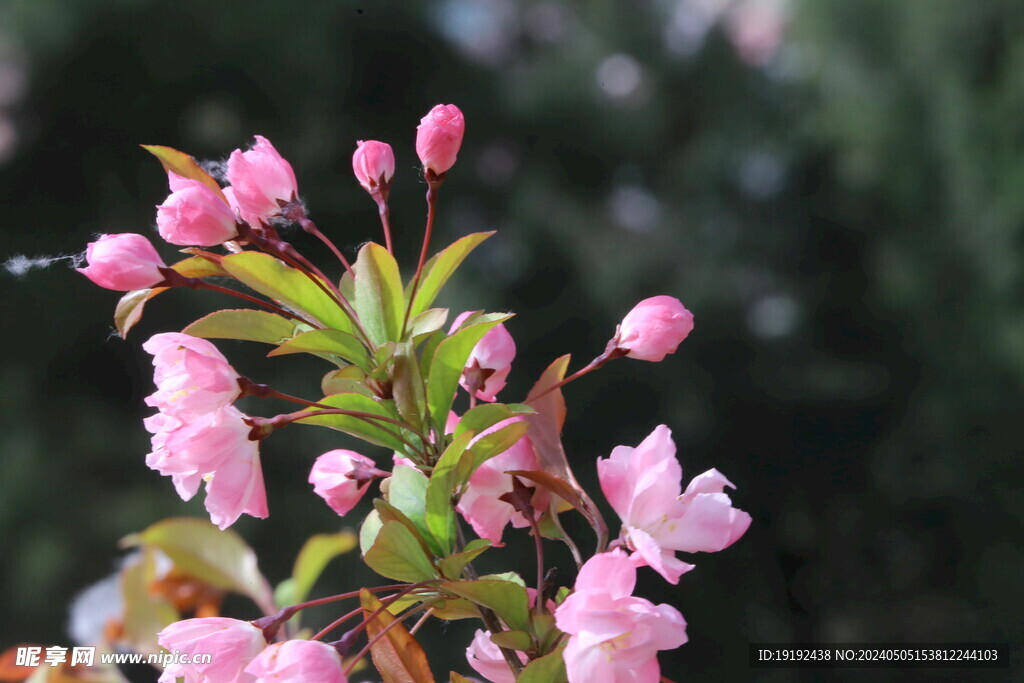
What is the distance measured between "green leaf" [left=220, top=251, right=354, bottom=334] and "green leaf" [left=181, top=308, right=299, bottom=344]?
10 mm

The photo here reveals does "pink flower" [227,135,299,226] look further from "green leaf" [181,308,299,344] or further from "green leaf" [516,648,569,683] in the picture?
"green leaf" [516,648,569,683]

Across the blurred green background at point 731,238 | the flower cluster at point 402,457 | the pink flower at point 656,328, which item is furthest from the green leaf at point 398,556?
the blurred green background at point 731,238

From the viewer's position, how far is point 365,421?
0.30 metres

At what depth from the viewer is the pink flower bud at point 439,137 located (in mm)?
313

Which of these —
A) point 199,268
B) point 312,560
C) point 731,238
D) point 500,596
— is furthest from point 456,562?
point 731,238

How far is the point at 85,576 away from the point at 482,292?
880 mm

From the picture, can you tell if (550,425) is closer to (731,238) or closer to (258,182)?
(258,182)

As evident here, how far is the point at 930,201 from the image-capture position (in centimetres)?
178

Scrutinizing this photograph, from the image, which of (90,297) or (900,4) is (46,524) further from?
(900,4)

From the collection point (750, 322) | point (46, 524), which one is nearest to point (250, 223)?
point (46, 524)

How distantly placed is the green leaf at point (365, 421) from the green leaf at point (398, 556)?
37 millimetres

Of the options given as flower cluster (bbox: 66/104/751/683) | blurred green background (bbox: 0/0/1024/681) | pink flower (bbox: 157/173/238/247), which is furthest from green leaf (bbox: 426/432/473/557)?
blurred green background (bbox: 0/0/1024/681)

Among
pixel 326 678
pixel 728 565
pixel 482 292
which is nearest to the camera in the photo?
pixel 326 678

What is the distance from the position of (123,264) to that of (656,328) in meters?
0.18
